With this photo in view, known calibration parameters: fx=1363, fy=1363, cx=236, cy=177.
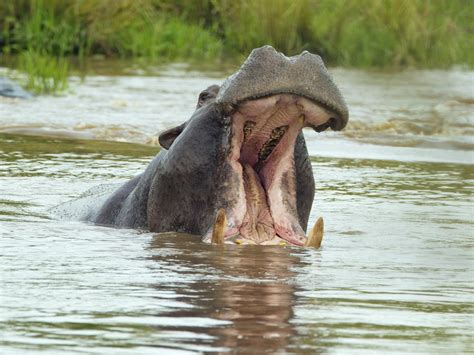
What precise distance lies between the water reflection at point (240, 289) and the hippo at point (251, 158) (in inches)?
A: 3.7

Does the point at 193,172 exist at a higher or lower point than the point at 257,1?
lower

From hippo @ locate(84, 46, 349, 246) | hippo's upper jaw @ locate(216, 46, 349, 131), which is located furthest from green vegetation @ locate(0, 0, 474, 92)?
hippo's upper jaw @ locate(216, 46, 349, 131)

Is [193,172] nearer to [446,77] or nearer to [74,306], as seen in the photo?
→ [74,306]

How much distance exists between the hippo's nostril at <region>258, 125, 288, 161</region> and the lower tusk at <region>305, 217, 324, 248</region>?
37cm

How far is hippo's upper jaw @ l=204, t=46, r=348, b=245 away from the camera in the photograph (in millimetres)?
4953

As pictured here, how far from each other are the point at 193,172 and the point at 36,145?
175 inches

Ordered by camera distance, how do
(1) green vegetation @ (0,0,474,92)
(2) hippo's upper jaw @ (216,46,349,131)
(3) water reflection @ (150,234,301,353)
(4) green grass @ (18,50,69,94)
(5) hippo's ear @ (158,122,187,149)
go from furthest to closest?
(1) green vegetation @ (0,0,474,92)
(4) green grass @ (18,50,69,94)
(5) hippo's ear @ (158,122,187,149)
(2) hippo's upper jaw @ (216,46,349,131)
(3) water reflection @ (150,234,301,353)

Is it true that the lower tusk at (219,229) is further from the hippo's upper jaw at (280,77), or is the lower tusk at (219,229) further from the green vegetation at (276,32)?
the green vegetation at (276,32)

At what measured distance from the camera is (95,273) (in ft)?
15.4

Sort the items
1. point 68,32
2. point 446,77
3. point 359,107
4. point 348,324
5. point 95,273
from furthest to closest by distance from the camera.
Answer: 1. point 68,32
2. point 446,77
3. point 359,107
4. point 95,273
5. point 348,324

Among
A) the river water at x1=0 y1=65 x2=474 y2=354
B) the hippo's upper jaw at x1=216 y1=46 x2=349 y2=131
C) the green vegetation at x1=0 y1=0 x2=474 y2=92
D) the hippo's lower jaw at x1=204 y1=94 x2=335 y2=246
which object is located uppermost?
the green vegetation at x1=0 y1=0 x2=474 y2=92

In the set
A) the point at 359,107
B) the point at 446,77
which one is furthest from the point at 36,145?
the point at 446,77

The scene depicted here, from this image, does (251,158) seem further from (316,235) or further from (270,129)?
(316,235)

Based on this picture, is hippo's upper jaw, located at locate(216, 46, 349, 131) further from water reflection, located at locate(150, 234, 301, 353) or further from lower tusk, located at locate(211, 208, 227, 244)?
water reflection, located at locate(150, 234, 301, 353)
